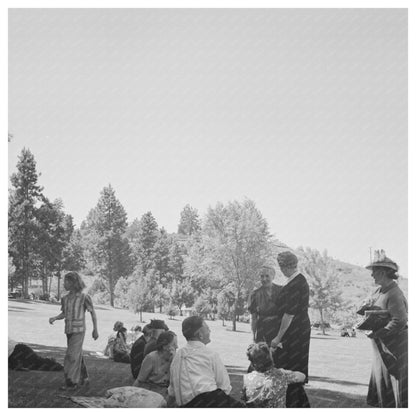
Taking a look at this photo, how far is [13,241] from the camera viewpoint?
5938 millimetres

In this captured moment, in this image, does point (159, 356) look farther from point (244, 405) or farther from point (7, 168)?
point (7, 168)

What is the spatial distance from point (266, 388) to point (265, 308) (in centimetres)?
140

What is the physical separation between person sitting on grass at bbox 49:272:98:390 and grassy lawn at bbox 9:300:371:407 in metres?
0.15

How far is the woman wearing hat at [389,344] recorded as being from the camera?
4.52m

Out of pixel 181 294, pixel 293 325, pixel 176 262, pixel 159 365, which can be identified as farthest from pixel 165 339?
pixel 176 262

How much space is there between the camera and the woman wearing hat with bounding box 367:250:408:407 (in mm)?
4520

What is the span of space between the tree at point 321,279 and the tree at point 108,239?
2.04 meters

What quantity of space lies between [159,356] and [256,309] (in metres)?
1.22

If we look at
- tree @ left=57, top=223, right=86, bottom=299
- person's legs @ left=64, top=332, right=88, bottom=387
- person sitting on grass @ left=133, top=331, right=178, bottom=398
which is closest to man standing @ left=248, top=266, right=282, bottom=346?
person sitting on grass @ left=133, top=331, right=178, bottom=398

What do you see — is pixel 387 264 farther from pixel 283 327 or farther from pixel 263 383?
pixel 263 383

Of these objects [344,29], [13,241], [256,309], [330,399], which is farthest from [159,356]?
[344,29]

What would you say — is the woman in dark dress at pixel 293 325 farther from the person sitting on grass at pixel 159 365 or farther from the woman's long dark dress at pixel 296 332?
the person sitting on grass at pixel 159 365

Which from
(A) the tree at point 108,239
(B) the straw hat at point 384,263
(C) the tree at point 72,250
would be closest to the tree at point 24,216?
(C) the tree at point 72,250

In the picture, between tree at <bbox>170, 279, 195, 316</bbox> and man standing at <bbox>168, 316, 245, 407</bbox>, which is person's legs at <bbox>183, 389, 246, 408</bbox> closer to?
man standing at <bbox>168, 316, 245, 407</bbox>
